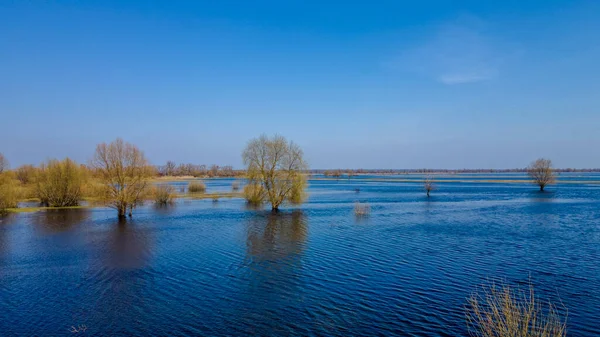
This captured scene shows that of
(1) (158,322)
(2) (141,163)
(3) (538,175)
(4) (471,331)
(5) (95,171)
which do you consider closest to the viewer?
(4) (471,331)

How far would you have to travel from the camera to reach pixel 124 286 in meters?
14.8

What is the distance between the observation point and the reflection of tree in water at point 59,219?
30703 millimetres

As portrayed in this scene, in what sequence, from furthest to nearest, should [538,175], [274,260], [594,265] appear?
1. [538,175]
2. [274,260]
3. [594,265]

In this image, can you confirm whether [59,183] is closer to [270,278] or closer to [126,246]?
[126,246]

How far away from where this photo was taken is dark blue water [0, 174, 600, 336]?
11141mm

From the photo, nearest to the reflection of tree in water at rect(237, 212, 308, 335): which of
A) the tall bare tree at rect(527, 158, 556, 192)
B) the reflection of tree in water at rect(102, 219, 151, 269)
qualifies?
the reflection of tree in water at rect(102, 219, 151, 269)

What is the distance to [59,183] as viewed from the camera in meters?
46.9

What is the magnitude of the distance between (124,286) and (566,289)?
60.1 ft

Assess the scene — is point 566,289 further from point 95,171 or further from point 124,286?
point 95,171

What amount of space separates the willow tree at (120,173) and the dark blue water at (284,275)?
5929 millimetres

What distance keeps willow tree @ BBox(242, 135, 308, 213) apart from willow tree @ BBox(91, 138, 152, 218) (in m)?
12.1

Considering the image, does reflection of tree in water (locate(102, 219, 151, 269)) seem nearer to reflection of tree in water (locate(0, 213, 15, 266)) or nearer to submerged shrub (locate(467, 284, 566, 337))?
reflection of tree in water (locate(0, 213, 15, 266))

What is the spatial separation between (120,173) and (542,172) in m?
80.1

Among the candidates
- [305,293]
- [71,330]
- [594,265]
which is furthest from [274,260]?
[594,265]
